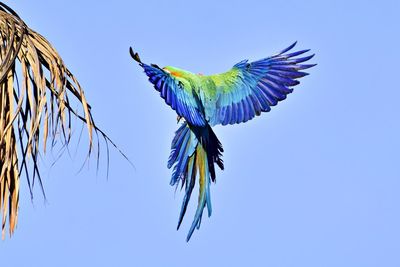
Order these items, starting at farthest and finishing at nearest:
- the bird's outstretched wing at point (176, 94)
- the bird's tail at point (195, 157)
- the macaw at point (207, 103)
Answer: the bird's tail at point (195, 157)
the macaw at point (207, 103)
the bird's outstretched wing at point (176, 94)

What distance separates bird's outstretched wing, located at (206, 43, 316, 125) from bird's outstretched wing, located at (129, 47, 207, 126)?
0.15 metres

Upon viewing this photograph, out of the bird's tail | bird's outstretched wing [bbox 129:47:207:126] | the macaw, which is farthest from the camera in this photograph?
the bird's tail

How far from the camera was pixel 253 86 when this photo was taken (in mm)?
6297

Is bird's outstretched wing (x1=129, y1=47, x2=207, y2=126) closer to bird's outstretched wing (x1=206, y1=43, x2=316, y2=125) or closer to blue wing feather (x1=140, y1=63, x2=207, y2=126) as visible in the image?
blue wing feather (x1=140, y1=63, x2=207, y2=126)

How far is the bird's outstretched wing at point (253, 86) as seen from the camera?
5.98 meters

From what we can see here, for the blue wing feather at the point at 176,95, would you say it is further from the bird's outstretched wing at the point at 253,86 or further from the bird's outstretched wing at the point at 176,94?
the bird's outstretched wing at the point at 253,86

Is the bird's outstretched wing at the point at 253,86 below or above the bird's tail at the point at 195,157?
above

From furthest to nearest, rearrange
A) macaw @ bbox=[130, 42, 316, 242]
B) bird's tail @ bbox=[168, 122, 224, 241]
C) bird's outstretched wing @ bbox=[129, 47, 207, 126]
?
bird's tail @ bbox=[168, 122, 224, 241] < macaw @ bbox=[130, 42, 316, 242] < bird's outstretched wing @ bbox=[129, 47, 207, 126]

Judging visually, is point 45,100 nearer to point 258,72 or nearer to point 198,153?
point 198,153

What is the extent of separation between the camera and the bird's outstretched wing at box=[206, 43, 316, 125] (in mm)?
5980

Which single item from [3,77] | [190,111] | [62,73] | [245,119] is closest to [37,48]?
[62,73]

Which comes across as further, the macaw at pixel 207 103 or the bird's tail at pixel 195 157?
the bird's tail at pixel 195 157

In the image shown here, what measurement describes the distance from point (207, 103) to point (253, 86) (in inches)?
18.0

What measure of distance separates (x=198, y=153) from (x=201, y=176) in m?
0.16
